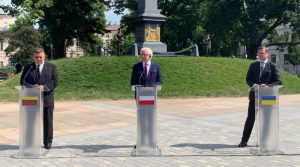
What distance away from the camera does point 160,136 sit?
28.7ft

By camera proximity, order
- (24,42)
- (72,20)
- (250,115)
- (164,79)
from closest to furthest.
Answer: (250,115) → (164,79) → (72,20) → (24,42)

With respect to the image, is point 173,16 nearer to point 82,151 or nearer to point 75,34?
point 75,34

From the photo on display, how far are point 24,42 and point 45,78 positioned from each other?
58.8 meters

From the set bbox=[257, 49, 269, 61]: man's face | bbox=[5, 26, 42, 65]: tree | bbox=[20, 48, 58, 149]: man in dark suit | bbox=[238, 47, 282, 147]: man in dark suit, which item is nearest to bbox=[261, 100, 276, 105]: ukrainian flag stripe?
bbox=[238, 47, 282, 147]: man in dark suit

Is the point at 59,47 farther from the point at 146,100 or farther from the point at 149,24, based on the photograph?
the point at 146,100

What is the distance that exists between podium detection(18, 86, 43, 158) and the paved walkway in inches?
9.1

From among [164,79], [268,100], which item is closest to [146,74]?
[268,100]

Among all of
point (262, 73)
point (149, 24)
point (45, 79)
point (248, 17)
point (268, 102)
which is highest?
point (248, 17)

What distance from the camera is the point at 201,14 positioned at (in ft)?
167

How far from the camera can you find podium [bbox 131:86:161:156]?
22.7 feet

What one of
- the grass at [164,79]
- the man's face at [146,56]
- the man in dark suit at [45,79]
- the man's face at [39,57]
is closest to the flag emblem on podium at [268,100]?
the man's face at [146,56]

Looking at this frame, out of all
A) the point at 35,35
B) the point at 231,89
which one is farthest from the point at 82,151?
the point at 35,35

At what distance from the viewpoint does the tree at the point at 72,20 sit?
43.1m

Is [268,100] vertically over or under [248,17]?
under
